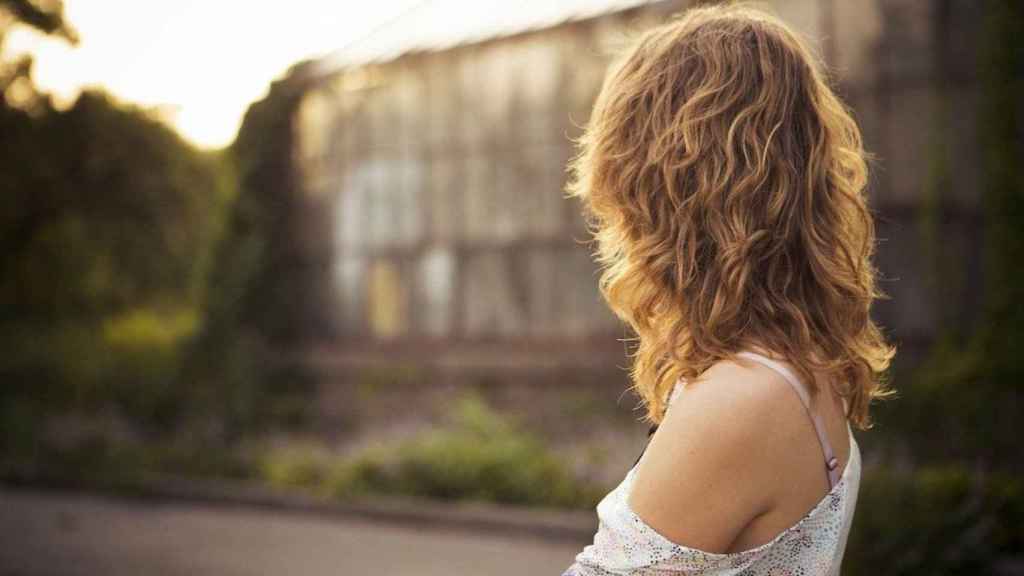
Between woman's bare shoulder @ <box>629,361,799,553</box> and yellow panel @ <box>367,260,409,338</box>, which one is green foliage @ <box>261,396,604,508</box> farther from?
woman's bare shoulder @ <box>629,361,799,553</box>

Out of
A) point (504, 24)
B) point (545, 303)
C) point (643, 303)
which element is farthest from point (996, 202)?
point (643, 303)

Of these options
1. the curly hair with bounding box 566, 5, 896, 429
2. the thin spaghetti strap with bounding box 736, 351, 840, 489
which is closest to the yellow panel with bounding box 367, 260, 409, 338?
the curly hair with bounding box 566, 5, 896, 429

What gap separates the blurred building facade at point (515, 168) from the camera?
9445 mm

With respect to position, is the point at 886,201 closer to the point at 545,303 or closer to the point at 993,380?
the point at 993,380

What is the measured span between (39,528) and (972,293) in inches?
323

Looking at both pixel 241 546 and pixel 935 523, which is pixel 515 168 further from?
pixel 935 523

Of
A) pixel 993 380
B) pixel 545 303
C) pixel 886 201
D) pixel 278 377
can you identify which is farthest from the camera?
pixel 278 377

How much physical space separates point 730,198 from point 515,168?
10629 mm

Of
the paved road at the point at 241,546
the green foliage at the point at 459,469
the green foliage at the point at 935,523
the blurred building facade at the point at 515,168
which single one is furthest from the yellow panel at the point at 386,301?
the green foliage at the point at 935,523

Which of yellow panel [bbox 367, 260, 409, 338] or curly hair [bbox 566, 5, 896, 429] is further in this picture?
yellow panel [bbox 367, 260, 409, 338]

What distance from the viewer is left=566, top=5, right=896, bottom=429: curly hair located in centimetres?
164

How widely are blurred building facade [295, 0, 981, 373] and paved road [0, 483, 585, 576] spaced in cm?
295

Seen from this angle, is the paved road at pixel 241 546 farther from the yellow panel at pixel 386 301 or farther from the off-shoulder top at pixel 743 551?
the off-shoulder top at pixel 743 551

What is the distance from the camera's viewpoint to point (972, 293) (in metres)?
9.22
